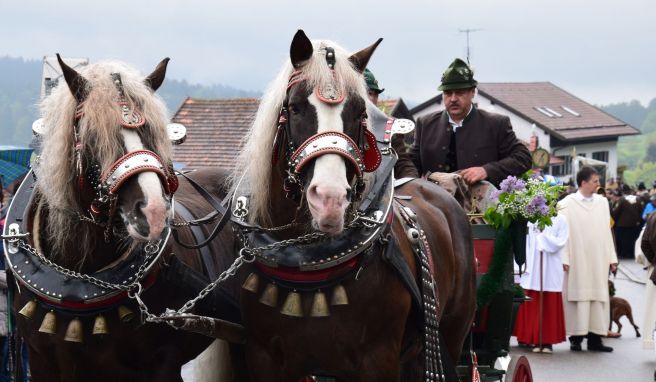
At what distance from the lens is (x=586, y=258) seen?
13.4 meters

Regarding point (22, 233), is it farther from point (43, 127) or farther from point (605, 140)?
point (605, 140)

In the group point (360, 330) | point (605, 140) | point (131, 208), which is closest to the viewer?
point (131, 208)

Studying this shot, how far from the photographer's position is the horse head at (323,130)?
453 centimetres

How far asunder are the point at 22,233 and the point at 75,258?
306mm

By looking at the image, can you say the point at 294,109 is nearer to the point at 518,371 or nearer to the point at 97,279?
the point at 97,279

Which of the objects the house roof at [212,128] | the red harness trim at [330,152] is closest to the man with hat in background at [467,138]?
the red harness trim at [330,152]

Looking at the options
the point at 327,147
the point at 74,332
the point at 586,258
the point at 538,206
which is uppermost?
the point at 327,147

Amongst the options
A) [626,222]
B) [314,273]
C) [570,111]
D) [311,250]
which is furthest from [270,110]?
[570,111]

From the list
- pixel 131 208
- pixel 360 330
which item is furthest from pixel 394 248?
pixel 131 208

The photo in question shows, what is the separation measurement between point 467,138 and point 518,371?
1.72 m

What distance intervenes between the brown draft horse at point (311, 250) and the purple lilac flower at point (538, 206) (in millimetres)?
2090

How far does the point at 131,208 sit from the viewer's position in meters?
4.63

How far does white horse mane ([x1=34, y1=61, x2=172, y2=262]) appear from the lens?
4.80 metres

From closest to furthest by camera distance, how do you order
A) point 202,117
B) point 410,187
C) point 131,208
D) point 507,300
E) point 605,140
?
point 131,208 → point 410,187 → point 507,300 → point 202,117 → point 605,140
